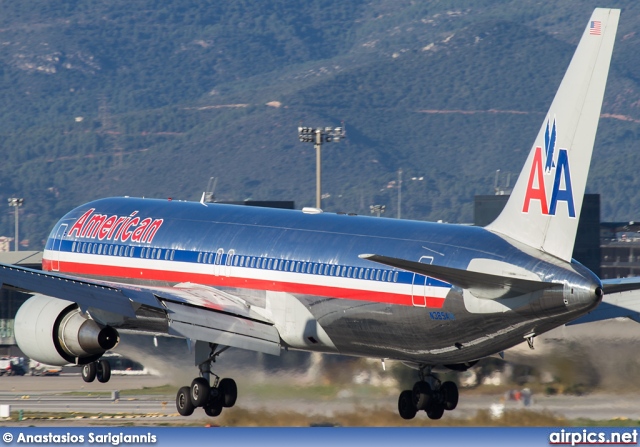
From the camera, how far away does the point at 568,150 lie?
3139 centimetres

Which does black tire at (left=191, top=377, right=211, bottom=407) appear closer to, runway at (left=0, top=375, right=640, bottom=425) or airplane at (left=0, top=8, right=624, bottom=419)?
airplane at (left=0, top=8, right=624, bottom=419)

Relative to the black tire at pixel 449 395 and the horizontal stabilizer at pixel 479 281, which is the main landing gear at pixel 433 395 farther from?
the horizontal stabilizer at pixel 479 281

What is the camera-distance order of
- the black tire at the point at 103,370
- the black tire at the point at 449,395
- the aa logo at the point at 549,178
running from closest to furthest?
1. the aa logo at the point at 549,178
2. the black tire at the point at 449,395
3. the black tire at the point at 103,370

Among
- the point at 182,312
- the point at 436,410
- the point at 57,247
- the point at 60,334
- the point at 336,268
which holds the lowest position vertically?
the point at 436,410

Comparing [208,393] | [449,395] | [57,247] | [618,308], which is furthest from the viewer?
[57,247]

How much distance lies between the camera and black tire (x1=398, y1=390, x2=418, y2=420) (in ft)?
128

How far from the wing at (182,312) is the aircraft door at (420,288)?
6.01 metres

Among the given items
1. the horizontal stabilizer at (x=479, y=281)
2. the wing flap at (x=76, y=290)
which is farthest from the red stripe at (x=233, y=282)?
the wing flap at (x=76, y=290)

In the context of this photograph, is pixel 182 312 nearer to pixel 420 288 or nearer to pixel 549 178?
pixel 420 288

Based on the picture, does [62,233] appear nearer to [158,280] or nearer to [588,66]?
[158,280]

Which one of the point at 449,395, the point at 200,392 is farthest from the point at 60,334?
the point at 449,395

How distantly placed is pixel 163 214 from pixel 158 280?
2472 mm

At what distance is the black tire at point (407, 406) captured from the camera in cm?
3916

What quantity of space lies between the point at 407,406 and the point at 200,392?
6.00 m
